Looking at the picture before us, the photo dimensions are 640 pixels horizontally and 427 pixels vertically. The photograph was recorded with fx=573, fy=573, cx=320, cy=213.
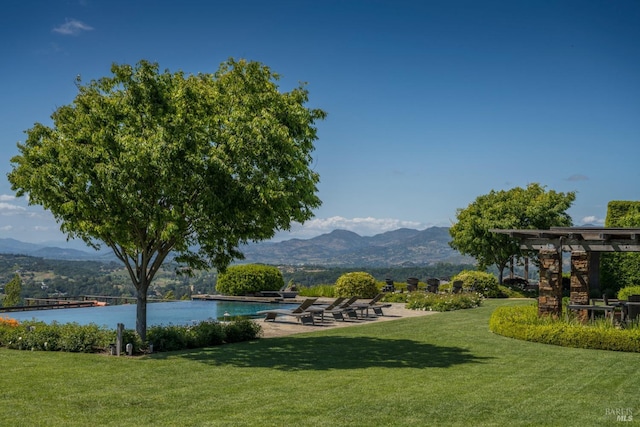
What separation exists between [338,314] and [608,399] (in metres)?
14.3

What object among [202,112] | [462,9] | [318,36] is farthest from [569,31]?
[202,112]

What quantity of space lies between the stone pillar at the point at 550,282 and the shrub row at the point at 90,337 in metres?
9.25

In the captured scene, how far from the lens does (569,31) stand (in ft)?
78.3

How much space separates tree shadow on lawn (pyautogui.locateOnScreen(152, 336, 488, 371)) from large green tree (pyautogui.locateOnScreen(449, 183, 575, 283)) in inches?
853

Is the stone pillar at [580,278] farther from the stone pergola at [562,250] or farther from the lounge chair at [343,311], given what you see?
the lounge chair at [343,311]

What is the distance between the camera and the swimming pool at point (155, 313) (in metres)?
24.3

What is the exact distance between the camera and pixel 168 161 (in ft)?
39.9

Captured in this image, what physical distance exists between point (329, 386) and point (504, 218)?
93.2ft

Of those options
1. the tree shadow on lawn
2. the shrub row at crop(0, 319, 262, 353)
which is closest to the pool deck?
the tree shadow on lawn

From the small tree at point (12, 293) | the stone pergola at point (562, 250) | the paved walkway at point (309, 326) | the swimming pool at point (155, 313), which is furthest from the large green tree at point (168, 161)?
the small tree at point (12, 293)

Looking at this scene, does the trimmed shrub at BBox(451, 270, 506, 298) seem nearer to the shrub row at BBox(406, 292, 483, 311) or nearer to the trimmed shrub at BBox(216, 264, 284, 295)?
the shrub row at BBox(406, 292, 483, 311)

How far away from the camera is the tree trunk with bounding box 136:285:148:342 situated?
13.9 metres

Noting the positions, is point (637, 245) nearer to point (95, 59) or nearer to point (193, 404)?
point (193, 404)

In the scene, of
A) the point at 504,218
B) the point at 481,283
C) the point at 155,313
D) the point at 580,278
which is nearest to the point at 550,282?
the point at 580,278
